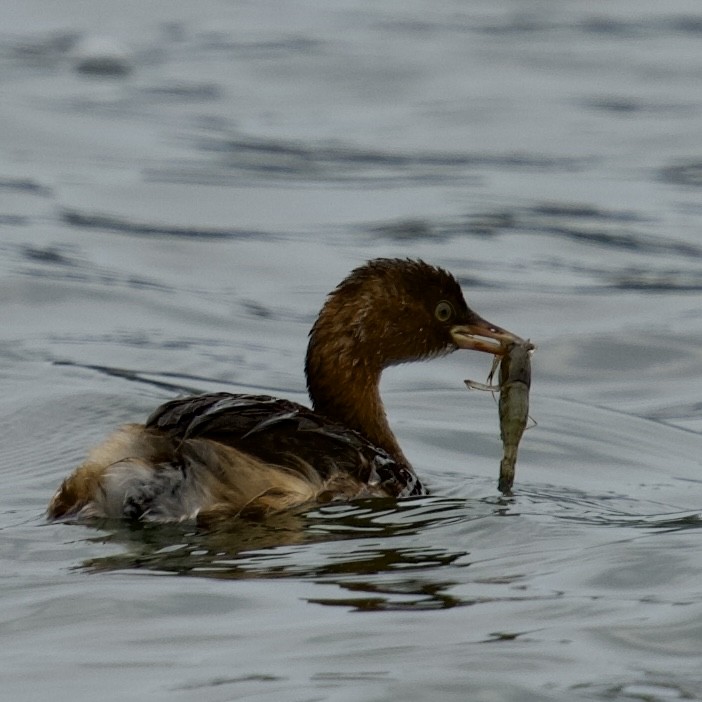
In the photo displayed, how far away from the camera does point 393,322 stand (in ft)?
25.7

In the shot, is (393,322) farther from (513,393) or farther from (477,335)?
(513,393)

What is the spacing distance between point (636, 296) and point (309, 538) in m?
7.02

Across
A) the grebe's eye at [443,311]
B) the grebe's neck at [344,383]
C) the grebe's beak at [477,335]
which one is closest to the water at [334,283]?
the grebe's neck at [344,383]

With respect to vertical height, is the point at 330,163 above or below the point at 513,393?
above

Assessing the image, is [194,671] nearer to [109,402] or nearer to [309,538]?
[309,538]

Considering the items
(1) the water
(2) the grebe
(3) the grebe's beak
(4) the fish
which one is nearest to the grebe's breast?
(2) the grebe

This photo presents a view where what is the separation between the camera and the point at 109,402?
9.68 m

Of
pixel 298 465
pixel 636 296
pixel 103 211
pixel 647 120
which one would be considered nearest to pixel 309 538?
pixel 298 465

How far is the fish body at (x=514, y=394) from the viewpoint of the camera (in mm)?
7703

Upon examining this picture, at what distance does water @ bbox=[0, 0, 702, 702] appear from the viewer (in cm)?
554

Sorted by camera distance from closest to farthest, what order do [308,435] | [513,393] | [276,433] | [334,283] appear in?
[276,433]
[308,435]
[513,393]
[334,283]

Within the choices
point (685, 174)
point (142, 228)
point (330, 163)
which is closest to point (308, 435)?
point (142, 228)

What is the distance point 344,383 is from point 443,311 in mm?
525

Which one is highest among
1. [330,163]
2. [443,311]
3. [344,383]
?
[330,163]
